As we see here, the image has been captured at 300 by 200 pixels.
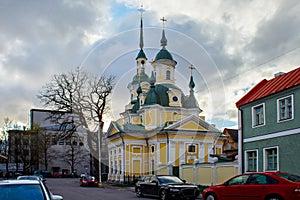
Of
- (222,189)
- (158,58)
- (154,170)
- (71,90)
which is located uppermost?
(158,58)

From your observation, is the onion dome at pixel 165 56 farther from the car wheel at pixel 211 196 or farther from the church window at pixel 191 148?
the car wheel at pixel 211 196

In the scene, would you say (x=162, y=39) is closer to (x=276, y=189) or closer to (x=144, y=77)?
(x=144, y=77)

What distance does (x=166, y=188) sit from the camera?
20.5 metres

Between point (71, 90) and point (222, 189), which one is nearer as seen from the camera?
point (222, 189)

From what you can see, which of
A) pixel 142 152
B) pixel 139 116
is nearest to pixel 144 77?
pixel 139 116

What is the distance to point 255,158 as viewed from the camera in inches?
950

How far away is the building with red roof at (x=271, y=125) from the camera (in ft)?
67.8

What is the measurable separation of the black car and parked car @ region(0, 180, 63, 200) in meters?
12.0

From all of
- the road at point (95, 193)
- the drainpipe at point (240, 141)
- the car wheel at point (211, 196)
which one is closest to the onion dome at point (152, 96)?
the road at point (95, 193)

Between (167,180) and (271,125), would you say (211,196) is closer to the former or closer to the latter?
(167,180)

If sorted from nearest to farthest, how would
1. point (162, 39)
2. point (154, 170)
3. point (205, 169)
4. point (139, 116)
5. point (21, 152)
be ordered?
point (205, 169) < point (154, 170) < point (139, 116) < point (162, 39) < point (21, 152)

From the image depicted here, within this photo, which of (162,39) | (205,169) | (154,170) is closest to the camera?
(205,169)

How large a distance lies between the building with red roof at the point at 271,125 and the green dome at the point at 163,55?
110ft

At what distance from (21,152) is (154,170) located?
35.1 metres
